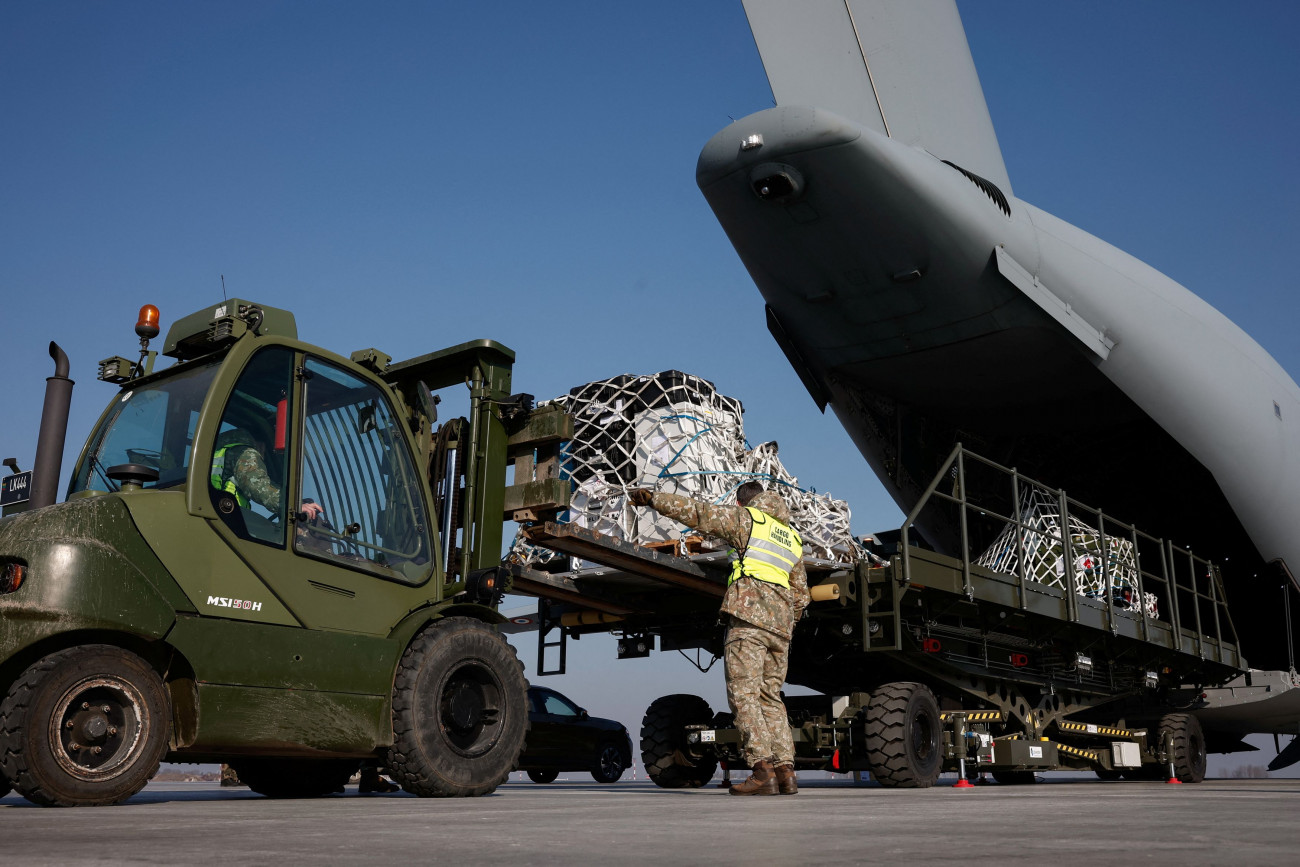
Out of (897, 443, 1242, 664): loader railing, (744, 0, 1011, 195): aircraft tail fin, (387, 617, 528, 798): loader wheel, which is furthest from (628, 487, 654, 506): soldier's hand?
(744, 0, 1011, 195): aircraft tail fin

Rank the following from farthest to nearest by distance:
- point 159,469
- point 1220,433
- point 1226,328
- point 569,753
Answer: point 569,753 < point 1226,328 < point 1220,433 < point 159,469

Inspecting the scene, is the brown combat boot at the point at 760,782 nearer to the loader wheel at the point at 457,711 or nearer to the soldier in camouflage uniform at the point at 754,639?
the soldier in camouflage uniform at the point at 754,639

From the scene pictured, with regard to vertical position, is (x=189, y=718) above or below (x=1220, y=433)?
below

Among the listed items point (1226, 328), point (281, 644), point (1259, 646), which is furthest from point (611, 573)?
point (1259, 646)

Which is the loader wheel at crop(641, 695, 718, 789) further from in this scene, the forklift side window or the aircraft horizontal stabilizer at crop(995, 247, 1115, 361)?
the aircraft horizontal stabilizer at crop(995, 247, 1115, 361)

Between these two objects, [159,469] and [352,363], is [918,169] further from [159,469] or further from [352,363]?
[159,469]

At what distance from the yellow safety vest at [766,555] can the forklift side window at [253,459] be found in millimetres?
3007

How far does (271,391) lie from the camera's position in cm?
581

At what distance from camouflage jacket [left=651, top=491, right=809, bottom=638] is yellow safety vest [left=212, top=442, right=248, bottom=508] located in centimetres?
255

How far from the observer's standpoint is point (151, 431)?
5.86 metres

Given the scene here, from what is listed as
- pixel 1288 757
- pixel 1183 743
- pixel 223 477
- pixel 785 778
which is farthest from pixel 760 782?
pixel 1288 757

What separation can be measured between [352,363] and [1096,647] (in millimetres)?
9054

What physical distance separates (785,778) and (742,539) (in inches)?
60.1

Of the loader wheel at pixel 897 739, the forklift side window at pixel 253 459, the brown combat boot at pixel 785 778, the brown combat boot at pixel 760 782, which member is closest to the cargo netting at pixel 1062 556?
the loader wheel at pixel 897 739
